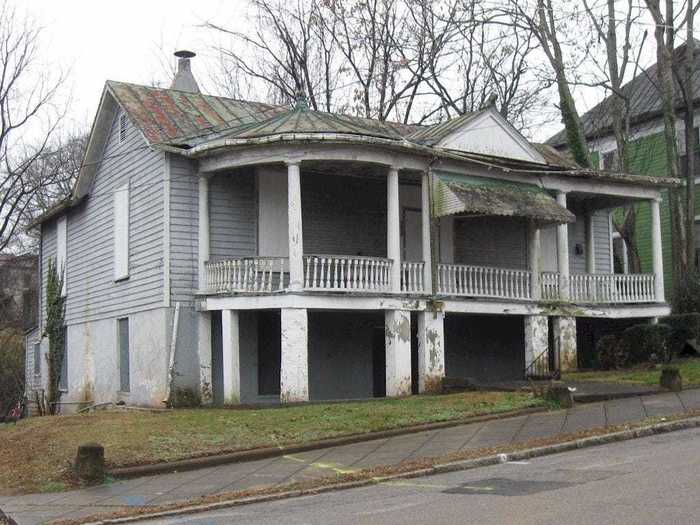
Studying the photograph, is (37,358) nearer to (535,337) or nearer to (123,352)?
(123,352)

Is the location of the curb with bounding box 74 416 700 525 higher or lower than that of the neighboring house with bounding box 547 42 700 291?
lower

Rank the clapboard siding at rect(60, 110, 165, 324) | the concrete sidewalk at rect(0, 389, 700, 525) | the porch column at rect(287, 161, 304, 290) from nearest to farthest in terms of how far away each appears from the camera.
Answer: the concrete sidewalk at rect(0, 389, 700, 525) → the porch column at rect(287, 161, 304, 290) → the clapboard siding at rect(60, 110, 165, 324)

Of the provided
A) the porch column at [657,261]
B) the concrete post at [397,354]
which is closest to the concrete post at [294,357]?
the concrete post at [397,354]

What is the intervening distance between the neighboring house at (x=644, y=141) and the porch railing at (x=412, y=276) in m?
14.1

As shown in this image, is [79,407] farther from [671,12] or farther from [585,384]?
[671,12]

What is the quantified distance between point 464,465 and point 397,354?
23.8 ft

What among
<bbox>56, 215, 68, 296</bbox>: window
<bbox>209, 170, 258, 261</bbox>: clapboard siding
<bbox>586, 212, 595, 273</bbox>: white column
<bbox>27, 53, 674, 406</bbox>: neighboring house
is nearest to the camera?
<bbox>27, 53, 674, 406</bbox>: neighboring house

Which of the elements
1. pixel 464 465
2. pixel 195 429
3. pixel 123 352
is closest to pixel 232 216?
pixel 123 352

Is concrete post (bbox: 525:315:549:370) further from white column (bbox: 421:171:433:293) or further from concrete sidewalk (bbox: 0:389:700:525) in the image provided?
concrete sidewalk (bbox: 0:389:700:525)

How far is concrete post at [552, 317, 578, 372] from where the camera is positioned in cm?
2138

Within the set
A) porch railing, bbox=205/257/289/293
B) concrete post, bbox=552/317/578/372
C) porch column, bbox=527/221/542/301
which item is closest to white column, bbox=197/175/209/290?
porch railing, bbox=205/257/289/293

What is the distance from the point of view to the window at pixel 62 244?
25.9 m

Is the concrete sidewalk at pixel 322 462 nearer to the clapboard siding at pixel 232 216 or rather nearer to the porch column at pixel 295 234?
the porch column at pixel 295 234

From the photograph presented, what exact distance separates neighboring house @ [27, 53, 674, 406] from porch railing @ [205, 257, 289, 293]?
0.05m
